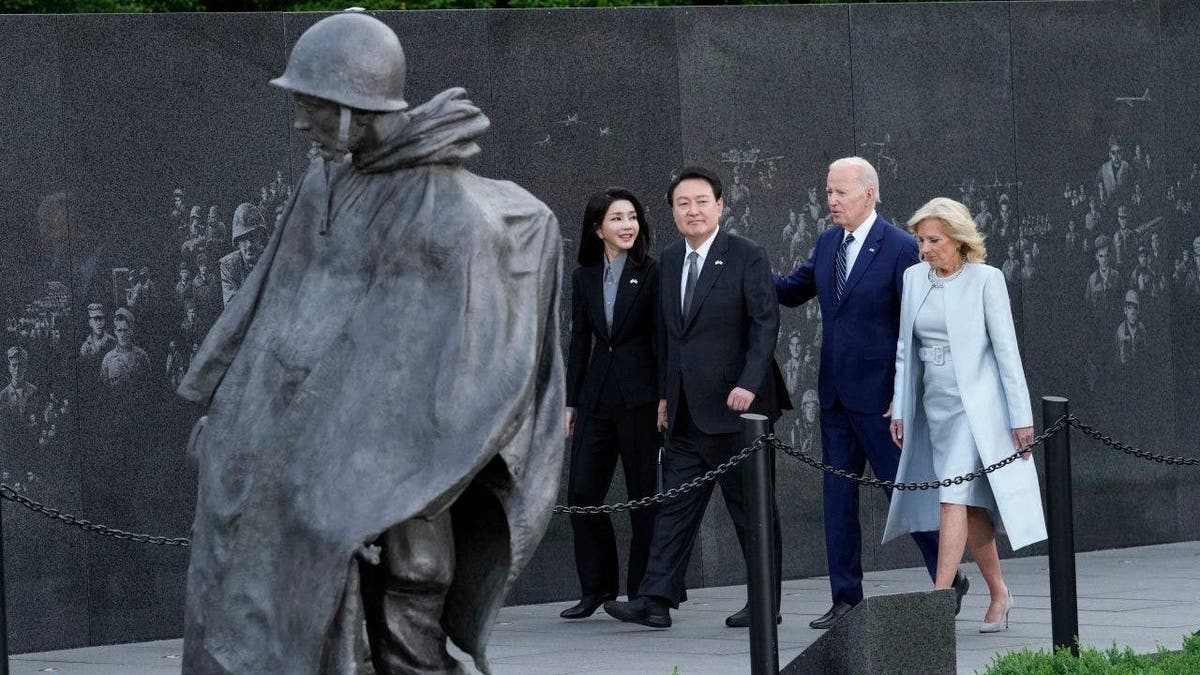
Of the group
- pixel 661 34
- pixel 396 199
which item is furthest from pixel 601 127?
pixel 396 199

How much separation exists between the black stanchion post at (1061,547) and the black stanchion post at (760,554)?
1.30 metres

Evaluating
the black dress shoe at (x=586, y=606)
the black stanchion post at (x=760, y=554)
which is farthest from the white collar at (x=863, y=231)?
the black stanchion post at (x=760, y=554)

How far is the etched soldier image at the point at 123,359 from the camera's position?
445 inches

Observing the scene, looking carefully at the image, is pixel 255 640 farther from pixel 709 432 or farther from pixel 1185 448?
pixel 1185 448

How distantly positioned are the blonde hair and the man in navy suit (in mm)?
413

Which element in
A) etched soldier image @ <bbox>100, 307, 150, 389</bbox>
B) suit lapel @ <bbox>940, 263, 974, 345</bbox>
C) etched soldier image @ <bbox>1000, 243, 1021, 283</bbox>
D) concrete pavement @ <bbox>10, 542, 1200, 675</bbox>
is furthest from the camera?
etched soldier image @ <bbox>1000, 243, 1021, 283</bbox>

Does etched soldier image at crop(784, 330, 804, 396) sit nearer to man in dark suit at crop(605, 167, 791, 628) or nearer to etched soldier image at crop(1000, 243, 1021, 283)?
etched soldier image at crop(1000, 243, 1021, 283)

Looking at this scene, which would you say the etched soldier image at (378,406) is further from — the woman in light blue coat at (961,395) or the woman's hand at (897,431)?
the woman's hand at (897,431)

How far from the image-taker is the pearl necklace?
1066 centimetres

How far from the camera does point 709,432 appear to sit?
10984mm

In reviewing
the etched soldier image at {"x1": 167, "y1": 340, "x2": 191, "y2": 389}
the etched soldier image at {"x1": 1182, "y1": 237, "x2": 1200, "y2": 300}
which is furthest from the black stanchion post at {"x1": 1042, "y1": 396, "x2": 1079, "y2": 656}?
the etched soldier image at {"x1": 1182, "y1": 237, "x2": 1200, "y2": 300}

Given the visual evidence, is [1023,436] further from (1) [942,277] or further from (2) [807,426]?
(2) [807,426]

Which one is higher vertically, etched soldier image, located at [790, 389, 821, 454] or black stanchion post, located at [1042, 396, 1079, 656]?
etched soldier image, located at [790, 389, 821, 454]

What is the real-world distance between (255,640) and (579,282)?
5310mm
